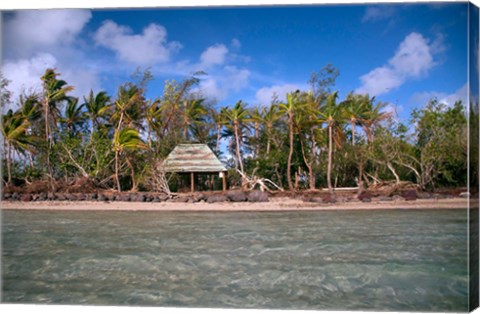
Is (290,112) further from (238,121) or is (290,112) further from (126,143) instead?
(126,143)

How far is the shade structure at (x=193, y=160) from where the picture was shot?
1002cm

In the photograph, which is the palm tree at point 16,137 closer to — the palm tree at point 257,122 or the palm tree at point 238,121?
the palm tree at point 238,121

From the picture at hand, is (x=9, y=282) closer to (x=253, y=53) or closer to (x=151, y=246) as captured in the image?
(x=151, y=246)

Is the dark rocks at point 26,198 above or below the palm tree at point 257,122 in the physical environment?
below

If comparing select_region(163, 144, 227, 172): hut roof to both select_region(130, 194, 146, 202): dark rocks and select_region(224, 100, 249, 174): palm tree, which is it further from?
select_region(130, 194, 146, 202): dark rocks

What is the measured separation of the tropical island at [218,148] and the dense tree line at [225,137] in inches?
1.0

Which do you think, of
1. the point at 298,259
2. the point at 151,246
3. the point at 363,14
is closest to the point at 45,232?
the point at 151,246

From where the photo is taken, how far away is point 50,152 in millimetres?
7922

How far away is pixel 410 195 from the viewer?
800 cm

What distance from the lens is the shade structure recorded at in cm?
1002

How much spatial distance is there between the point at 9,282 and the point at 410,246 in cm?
338

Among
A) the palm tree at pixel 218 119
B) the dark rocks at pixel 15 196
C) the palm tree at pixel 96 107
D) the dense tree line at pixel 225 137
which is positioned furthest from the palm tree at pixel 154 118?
the dark rocks at pixel 15 196

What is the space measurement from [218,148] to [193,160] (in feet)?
3.32

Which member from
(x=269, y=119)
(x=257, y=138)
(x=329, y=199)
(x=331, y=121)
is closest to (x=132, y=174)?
(x=257, y=138)
